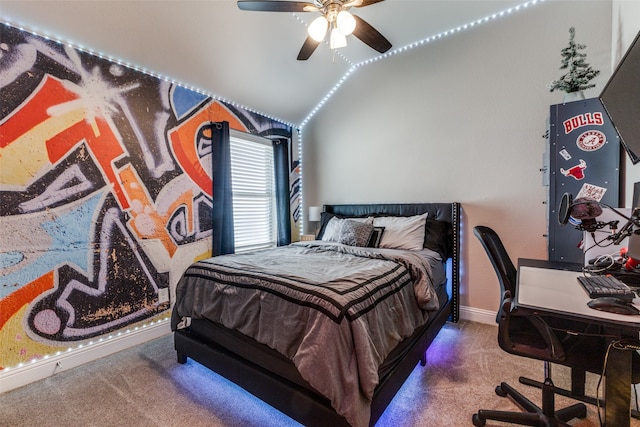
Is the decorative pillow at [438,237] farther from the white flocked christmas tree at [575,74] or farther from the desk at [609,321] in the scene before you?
the desk at [609,321]

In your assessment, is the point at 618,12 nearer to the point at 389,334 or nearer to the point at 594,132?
the point at 594,132

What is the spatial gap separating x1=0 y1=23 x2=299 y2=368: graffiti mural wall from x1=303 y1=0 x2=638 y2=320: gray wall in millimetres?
2107

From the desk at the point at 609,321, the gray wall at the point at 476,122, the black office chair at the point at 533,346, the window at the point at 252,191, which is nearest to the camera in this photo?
the desk at the point at 609,321

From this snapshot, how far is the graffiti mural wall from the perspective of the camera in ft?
6.41

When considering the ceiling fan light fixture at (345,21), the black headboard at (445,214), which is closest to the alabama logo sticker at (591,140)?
the black headboard at (445,214)

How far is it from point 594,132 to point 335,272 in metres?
2.07

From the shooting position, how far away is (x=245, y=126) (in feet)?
11.8

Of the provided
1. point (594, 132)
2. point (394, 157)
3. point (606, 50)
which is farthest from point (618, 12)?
point (394, 157)

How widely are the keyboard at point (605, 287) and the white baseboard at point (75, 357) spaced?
3.15m

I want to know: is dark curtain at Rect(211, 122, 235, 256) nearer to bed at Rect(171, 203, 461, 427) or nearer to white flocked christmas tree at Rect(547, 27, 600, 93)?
bed at Rect(171, 203, 461, 427)

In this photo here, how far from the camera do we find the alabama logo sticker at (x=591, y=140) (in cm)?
198

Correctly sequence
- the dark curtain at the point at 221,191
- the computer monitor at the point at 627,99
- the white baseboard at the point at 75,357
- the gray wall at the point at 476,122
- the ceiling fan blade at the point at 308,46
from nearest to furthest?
1. the computer monitor at the point at 627,99
2. the white baseboard at the point at 75,357
3. the ceiling fan blade at the point at 308,46
4. the gray wall at the point at 476,122
5. the dark curtain at the point at 221,191

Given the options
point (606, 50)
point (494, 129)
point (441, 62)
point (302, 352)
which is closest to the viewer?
point (302, 352)

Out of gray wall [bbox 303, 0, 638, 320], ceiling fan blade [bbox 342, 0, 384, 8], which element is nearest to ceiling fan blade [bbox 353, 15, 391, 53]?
ceiling fan blade [bbox 342, 0, 384, 8]
